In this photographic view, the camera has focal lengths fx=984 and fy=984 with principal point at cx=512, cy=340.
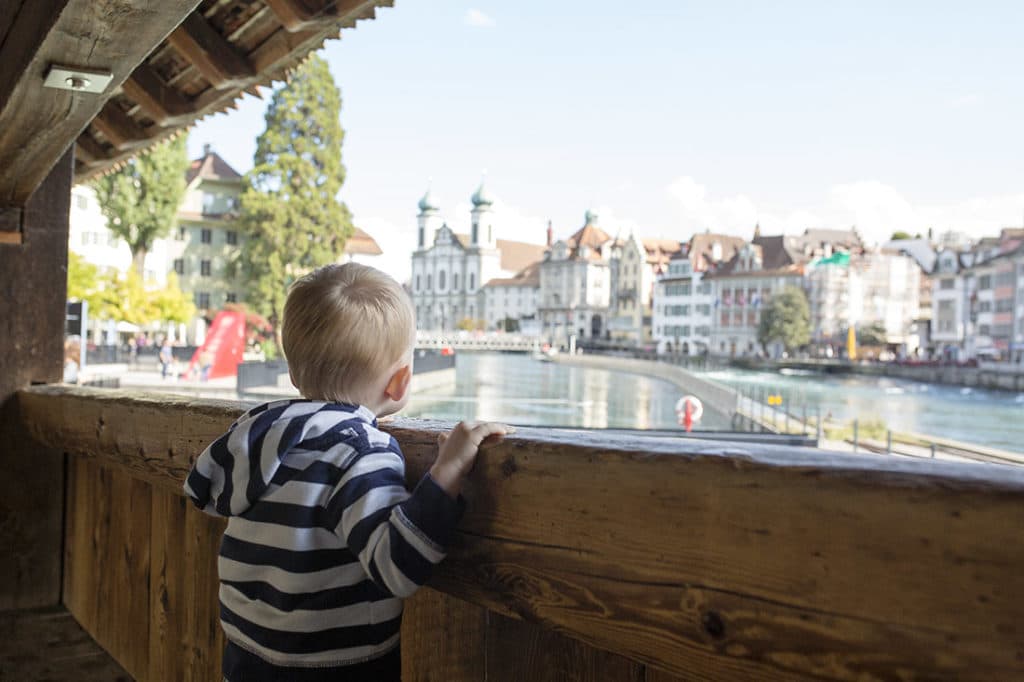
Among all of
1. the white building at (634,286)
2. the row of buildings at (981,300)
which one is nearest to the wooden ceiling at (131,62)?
the row of buildings at (981,300)

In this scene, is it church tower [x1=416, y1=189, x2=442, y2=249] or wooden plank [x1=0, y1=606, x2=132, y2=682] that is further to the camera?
church tower [x1=416, y1=189, x2=442, y2=249]

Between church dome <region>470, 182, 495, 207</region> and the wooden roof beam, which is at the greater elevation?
church dome <region>470, 182, 495, 207</region>

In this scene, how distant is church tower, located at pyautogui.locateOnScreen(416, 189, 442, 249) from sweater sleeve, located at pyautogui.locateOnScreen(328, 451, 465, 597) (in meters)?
123

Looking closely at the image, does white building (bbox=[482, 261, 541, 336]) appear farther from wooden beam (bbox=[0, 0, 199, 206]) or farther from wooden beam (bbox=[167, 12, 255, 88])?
wooden beam (bbox=[0, 0, 199, 206])

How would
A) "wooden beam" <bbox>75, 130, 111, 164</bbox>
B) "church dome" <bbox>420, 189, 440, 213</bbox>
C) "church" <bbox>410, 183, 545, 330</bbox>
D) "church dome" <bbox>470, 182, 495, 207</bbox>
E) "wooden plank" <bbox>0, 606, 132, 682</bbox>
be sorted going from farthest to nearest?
"church dome" <bbox>420, 189, 440, 213</bbox> < "church" <bbox>410, 183, 545, 330</bbox> < "church dome" <bbox>470, 182, 495, 207</bbox> < "wooden beam" <bbox>75, 130, 111, 164</bbox> < "wooden plank" <bbox>0, 606, 132, 682</bbox>

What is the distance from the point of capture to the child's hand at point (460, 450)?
1123mm

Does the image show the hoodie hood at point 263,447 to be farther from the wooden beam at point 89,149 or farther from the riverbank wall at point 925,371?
the riverbank wall at point 925,371

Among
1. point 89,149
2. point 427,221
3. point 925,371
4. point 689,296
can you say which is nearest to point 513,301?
point 427,221

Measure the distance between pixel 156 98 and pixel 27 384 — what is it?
1.06 meters

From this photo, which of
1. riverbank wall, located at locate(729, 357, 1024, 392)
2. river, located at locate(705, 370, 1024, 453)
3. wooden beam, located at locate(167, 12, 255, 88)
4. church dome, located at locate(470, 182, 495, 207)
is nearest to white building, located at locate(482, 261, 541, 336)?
church dome, located at locate(470, 182, 495, 207)

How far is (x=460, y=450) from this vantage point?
115cm

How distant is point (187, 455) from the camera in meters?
1.99

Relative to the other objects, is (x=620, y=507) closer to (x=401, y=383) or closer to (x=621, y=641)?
(x=621, y=641)

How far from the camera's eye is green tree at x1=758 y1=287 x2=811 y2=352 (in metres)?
73.0
